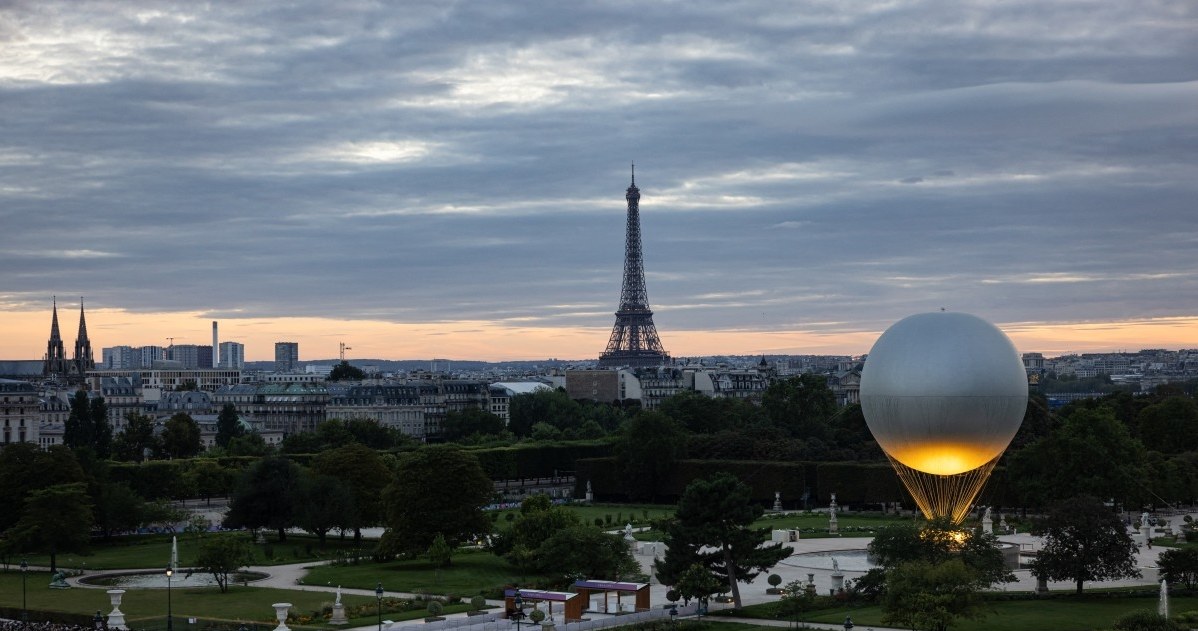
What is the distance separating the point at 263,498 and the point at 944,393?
36928 millimetres

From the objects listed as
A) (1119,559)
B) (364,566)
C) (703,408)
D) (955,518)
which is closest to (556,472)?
(703,408)

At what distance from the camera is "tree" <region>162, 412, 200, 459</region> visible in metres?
138

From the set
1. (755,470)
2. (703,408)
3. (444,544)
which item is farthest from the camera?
(703,408)

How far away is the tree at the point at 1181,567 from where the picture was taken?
59.3 metres

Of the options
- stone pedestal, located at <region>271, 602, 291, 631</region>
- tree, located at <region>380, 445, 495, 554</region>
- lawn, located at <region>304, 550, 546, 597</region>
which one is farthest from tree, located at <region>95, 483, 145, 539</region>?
stone pedestal, located at <region>271, 602, 291, 631</region>

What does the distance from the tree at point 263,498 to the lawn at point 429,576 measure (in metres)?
9.16

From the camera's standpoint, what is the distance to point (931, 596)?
50.5 meters

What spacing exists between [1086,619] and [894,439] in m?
12.8

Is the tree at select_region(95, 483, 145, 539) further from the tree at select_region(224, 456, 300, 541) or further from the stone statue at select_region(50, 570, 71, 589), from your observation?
the stone statue at select_region(50, 570, 71, 589)

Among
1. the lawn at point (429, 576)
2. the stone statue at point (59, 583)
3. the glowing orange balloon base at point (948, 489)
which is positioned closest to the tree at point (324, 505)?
the lawn at point (429, 576)

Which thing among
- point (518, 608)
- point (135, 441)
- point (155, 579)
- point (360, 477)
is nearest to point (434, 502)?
point (360, 477)

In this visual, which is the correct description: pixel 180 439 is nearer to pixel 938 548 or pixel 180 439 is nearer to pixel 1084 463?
pixel 1084 463

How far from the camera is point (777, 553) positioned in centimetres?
5894

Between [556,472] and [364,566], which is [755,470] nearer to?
[556,472]
